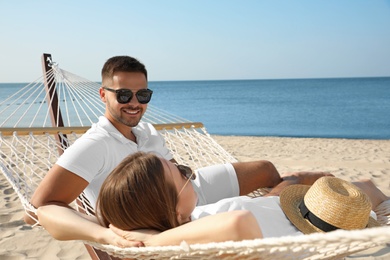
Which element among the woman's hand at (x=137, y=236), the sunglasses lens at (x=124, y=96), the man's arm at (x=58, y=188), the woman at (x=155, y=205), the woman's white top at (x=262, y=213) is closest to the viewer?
the woman at (x=155, y=205)

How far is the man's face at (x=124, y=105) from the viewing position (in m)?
1.71

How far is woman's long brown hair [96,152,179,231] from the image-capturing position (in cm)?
95

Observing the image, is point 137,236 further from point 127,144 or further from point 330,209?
point 127,144

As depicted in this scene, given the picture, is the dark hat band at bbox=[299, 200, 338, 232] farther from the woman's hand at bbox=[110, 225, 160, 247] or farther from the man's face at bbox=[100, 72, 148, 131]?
the man's face at bbox=[100, 72, 148, 131]

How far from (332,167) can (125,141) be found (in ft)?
11.6

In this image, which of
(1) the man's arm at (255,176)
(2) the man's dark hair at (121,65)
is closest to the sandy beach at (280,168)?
(1) the man's arm at (255,176)

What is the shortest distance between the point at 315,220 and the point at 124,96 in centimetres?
87

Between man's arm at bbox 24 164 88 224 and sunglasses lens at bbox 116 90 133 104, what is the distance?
0.40 meters

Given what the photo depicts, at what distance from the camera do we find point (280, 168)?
456cm

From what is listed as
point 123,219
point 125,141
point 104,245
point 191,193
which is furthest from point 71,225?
point 125,141

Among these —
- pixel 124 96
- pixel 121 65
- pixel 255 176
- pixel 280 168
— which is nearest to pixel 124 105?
pixel 124 96

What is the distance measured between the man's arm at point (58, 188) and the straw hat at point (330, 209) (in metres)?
0.66

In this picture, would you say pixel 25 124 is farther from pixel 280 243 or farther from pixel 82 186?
Result: pixel 280 243

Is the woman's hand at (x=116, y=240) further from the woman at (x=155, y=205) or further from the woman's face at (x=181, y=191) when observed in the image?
the woman's face at (x=181, y=191)
